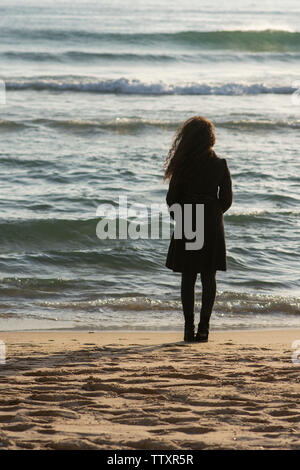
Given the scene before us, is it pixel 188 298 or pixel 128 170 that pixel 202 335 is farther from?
pixel 128 170

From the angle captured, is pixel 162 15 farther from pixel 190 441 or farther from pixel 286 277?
pixel 190 441

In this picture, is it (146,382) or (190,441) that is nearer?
(190,441)

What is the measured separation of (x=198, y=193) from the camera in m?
4.71

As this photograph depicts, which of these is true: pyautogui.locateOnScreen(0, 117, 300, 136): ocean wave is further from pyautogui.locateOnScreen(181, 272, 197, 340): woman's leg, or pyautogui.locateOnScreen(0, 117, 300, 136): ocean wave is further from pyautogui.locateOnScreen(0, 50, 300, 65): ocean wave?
pyautogui.locateOnScreen(0, 50, 300, 65): ocean wave

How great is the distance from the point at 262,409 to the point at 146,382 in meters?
0.73

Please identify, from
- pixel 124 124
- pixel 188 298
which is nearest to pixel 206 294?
pixel 188 298

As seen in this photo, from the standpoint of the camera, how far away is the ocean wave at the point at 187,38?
30.9 m

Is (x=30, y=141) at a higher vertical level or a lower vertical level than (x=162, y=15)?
lower

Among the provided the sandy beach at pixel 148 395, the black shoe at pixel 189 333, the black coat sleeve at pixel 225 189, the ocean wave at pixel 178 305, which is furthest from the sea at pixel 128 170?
the black coat sleeve at pixel 225 189

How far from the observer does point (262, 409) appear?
11.6 ft

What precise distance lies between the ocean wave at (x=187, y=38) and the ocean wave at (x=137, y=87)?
31.9ft

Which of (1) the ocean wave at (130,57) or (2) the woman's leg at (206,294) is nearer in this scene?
(2) the woman's leg at (206,294)

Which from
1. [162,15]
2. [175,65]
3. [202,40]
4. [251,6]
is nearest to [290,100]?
[175,65]

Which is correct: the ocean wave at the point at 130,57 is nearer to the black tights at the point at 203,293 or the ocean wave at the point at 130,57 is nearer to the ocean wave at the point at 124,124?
the ocean wave at the point at 124,124
